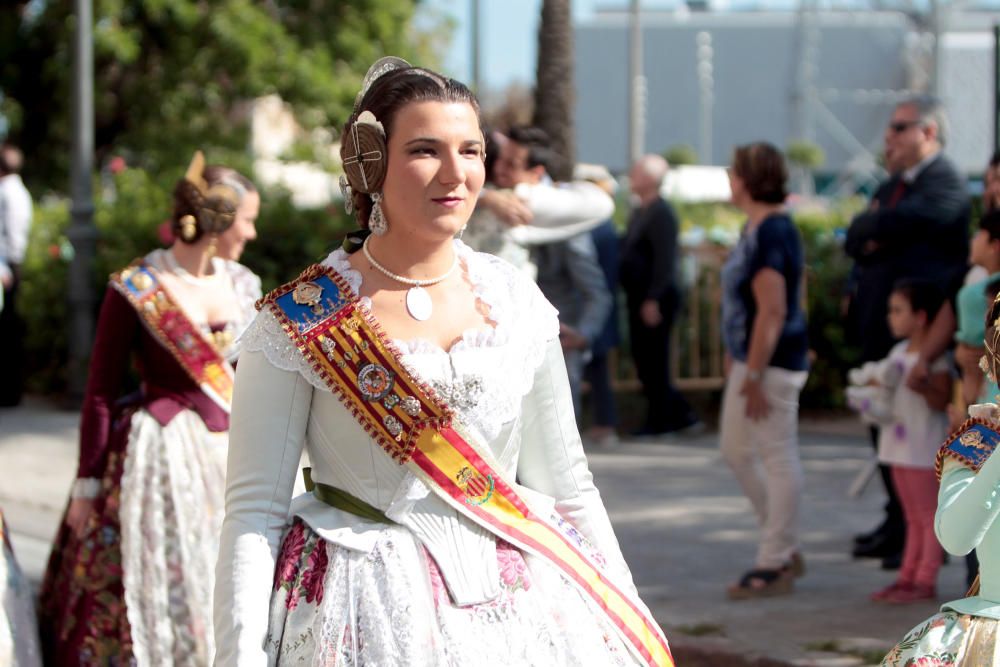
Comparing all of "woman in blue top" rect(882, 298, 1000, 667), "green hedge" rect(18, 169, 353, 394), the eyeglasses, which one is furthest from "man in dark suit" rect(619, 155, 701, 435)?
"woman in blue top" rect(882, 298, 1000, 667)

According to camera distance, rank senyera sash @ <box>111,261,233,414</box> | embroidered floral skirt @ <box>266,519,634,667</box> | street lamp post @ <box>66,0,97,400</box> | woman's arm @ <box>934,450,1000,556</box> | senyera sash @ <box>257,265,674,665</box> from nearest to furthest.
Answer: embroidered floral skirt @ <box>266,519,634,667</box>
senyera sash @ <box>257,265,674,665</box>
woman's arm @ <box>934,450,1000,556</box>
senyera sash @ <box>111,261,233,414</box>
street lamp post @ <box>66,0,97,400</box>

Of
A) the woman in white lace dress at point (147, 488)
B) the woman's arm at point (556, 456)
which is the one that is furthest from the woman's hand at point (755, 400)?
the woman's arm at point (556, 456)

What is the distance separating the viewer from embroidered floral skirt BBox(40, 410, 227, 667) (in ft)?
16.7

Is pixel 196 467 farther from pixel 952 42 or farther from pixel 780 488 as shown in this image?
pixel 952 42

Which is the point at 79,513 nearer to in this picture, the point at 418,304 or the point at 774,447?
the point at 418,304

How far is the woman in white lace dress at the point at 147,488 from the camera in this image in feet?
16.8

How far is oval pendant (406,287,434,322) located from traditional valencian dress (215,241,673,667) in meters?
0.07

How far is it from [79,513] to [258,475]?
2411mm

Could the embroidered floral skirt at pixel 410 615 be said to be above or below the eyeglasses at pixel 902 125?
below

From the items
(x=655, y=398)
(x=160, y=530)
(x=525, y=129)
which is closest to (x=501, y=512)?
(x=160, y=530)

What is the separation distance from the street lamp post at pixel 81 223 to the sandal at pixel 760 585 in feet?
23.5

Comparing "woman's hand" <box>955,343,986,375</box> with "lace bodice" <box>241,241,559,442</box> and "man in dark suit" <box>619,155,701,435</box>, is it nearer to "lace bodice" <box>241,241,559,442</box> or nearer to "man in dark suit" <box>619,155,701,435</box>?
"lace bodice" <box>241,241,559,442</box>

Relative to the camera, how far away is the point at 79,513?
17.0ft

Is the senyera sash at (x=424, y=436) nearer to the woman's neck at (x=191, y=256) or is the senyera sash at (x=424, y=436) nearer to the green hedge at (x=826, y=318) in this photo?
the woman's neck at (x=191, y=256)
